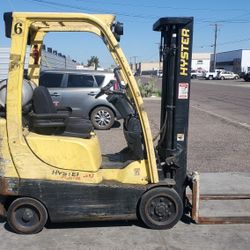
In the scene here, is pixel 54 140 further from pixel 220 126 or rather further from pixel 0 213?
pixel 220 126

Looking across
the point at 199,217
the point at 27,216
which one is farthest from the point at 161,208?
the point at 27,216

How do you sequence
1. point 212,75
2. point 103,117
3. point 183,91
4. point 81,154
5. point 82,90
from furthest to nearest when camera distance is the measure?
1. point 212,75
2. point 103,117
3. point 82,90
4. point 183,91
5. point 81,154

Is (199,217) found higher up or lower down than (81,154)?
lower down

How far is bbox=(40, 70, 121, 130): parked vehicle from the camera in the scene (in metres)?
13.5

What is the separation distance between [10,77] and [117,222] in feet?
6.83

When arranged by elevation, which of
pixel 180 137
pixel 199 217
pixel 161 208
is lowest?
pixel 199 217

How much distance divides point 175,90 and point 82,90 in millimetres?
8351

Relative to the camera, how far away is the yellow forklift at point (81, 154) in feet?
16.0

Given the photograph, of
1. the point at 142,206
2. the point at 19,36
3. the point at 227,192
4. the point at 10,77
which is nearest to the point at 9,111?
the point at 10,77

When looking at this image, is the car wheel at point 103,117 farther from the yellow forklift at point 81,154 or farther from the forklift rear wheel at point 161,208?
the forklift rear wheel at point 161,208

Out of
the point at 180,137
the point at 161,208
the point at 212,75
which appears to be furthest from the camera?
the point at 212,75

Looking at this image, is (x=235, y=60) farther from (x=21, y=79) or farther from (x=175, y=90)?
(x=21, y=79)

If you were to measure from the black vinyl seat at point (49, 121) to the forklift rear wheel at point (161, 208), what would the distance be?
0.97 m

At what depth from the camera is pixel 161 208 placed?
5.23 metres
